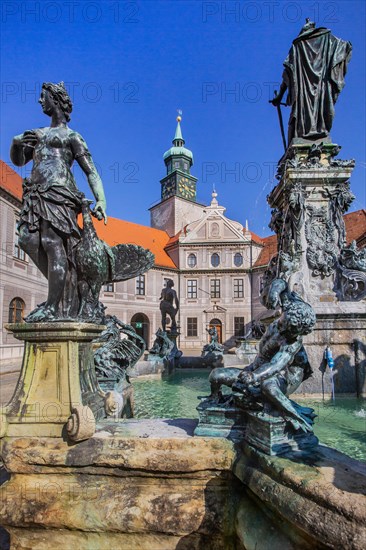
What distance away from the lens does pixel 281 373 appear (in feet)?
6.87

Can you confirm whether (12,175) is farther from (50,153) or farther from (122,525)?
(122,525)

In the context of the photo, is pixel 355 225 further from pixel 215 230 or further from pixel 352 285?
pixel 352 285


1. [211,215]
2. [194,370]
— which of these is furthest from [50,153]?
[211,215]

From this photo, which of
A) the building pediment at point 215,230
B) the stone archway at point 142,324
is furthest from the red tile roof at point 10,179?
the building pediment at point 215,230

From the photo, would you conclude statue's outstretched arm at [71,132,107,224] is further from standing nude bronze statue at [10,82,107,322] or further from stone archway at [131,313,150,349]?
stone archway at [131,313,150,349]

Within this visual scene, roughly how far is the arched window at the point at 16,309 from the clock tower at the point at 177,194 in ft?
73.5

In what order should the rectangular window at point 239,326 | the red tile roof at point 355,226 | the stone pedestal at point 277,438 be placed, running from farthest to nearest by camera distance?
the rectangular window at point 239,326
the red tile roof at point 355,226
the stone pedestal at point 277,438

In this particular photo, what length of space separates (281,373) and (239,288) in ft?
97.8

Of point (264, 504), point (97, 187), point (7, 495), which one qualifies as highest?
point (97, 187)

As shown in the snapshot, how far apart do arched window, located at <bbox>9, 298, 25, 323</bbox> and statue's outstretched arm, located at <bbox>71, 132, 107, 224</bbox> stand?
723 inches

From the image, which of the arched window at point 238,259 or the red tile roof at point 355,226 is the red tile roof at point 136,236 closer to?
the arched window at point 238,259

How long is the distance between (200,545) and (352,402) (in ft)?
12.1

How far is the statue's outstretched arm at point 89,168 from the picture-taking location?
9.14ft

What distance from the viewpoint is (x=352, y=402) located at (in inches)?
185
